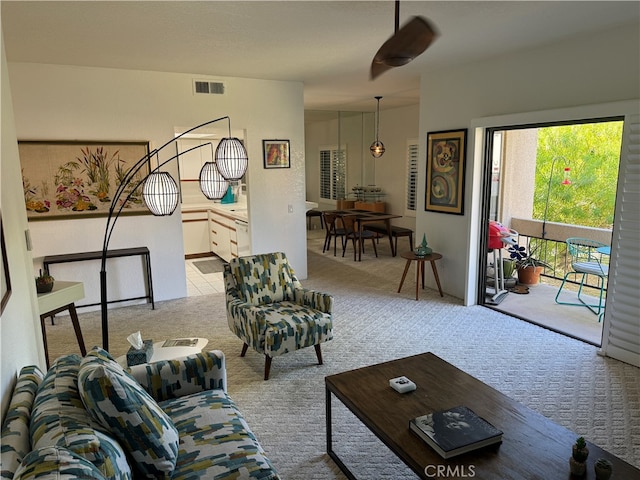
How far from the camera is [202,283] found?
5887mm

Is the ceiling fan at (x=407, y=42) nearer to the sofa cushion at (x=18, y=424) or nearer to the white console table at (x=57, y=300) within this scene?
the sofa cushion at (x=18, y=424)

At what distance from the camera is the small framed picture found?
17.7 feet

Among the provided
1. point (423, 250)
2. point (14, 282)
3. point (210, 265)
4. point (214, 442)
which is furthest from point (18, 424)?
point (210, 265)

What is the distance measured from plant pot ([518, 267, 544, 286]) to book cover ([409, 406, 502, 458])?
418cm

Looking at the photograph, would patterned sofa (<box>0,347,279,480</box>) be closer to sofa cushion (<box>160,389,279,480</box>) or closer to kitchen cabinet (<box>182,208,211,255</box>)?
sofa cushion (<box>160,389,279,480</box>)

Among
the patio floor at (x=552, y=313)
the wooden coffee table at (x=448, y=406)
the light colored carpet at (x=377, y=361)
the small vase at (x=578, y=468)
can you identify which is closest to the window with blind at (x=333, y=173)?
the light colored carpet at (x=377, y=361)

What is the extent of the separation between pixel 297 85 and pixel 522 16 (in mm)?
3011

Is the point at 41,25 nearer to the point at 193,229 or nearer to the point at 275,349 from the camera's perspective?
the point at 275,349

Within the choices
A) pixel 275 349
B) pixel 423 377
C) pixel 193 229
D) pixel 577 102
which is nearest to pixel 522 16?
pixel 577 102

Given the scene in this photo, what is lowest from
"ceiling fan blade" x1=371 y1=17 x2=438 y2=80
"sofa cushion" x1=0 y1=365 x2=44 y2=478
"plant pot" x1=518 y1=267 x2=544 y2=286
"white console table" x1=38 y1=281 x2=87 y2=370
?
"plant pot" x1=518 y1=267 x2=544 y2=286

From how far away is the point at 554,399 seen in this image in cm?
287

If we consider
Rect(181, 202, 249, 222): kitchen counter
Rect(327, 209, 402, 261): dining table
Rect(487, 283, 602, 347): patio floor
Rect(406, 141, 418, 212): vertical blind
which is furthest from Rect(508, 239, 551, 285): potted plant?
Rect(181, 202, 249, 222): kitchen counter

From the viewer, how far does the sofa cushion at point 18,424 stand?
4.22 ft

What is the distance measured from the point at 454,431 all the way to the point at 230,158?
2324mm
